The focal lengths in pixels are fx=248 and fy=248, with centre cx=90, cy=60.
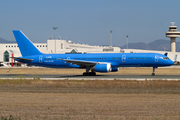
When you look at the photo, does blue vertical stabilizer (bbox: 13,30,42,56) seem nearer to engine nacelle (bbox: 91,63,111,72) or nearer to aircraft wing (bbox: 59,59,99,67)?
aircraft wing (bbox: 59,59,99,67)

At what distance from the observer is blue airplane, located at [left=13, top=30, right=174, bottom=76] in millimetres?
36375

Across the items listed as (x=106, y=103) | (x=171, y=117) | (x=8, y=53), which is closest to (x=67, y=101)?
(x=106, y=103)

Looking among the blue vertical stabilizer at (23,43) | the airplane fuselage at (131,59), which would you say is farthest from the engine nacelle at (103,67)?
the blue vertical stabilizer at (23,43)

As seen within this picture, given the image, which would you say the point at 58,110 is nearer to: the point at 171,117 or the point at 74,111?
the point at 74,111

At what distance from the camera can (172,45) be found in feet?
419

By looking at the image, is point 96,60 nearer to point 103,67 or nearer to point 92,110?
point 103,67

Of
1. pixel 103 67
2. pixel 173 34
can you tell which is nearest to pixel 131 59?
pixel 103 67

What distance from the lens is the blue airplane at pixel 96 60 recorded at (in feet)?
119

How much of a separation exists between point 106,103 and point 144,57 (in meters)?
22.9

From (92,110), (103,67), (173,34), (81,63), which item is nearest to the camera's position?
(92,110)

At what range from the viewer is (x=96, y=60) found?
37938mm

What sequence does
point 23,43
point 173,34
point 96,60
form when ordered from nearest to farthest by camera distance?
point 96,60 → point 23,43 → point 173,34

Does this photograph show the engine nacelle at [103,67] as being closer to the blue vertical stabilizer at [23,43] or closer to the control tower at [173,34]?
the blue vertical stabilizer at [23,43]

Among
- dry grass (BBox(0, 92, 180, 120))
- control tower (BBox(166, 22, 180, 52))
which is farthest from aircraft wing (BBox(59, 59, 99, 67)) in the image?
control tower (BBox(166, 22, 180, 52))
